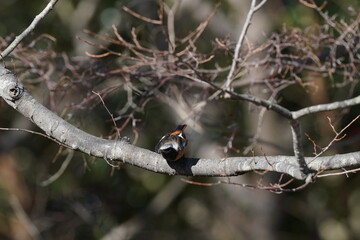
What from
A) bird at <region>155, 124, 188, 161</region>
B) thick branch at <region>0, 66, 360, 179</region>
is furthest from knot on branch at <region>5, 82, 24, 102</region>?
bird at <region>155, 124, 188, 161</region>

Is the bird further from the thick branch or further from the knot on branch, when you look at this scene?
the knot on branch

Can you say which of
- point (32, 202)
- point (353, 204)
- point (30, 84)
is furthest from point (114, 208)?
point (30, 84)

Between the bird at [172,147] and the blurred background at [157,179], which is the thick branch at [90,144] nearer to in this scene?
the bird at [172,147]

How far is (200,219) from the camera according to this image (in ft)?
29.3

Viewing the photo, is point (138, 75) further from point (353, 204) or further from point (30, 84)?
point (353, 204)

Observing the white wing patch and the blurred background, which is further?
the blurred background

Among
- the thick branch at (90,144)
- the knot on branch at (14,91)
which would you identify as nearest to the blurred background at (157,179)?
the thick branch at (90,144)

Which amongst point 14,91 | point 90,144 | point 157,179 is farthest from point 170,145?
point 157,179

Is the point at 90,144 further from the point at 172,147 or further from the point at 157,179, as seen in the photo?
the point at 157,179

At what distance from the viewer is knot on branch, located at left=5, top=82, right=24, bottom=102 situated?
8.44 feet

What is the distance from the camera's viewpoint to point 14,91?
2582mm

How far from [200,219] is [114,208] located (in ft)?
4.16

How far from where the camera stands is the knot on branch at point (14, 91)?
2572mm

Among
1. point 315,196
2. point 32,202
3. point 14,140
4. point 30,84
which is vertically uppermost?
point 315,196
